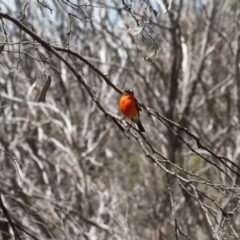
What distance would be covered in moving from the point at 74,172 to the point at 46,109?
5.48ft

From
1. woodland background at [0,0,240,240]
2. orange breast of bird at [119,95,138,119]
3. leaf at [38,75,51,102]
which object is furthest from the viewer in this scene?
woodland background at [0,0,240,240]

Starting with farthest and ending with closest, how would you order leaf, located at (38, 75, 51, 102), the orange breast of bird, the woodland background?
the woodland background, the orange breast of bird, leaf, located at (38, 75, 51, 102)

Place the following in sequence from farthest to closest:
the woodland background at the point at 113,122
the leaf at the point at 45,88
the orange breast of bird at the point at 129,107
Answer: the woodland background at the point at 113,122
the orange breast of bird at the point at 129,107
the leaf at the point at 45,88

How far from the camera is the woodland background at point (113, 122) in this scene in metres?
5.14

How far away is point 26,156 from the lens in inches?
289

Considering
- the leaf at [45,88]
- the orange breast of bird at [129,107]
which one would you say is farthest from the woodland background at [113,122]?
the leaf at [45,88]

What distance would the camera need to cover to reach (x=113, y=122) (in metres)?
4.46

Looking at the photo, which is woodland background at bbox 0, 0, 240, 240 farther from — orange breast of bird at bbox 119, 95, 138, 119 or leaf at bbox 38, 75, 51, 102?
leaf at bbox 38, 75, 51, 102

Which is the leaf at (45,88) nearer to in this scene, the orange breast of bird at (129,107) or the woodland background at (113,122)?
the orange breast of bird at (129,107)

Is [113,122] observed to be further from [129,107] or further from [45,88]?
[45,88]

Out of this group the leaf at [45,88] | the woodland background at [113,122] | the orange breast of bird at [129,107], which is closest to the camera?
the leaf at [45,88]

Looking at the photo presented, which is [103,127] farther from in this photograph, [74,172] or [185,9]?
[185,9]

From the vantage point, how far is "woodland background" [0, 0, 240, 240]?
5.14 m

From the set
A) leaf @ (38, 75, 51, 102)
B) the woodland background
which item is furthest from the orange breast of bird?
the woodland background
